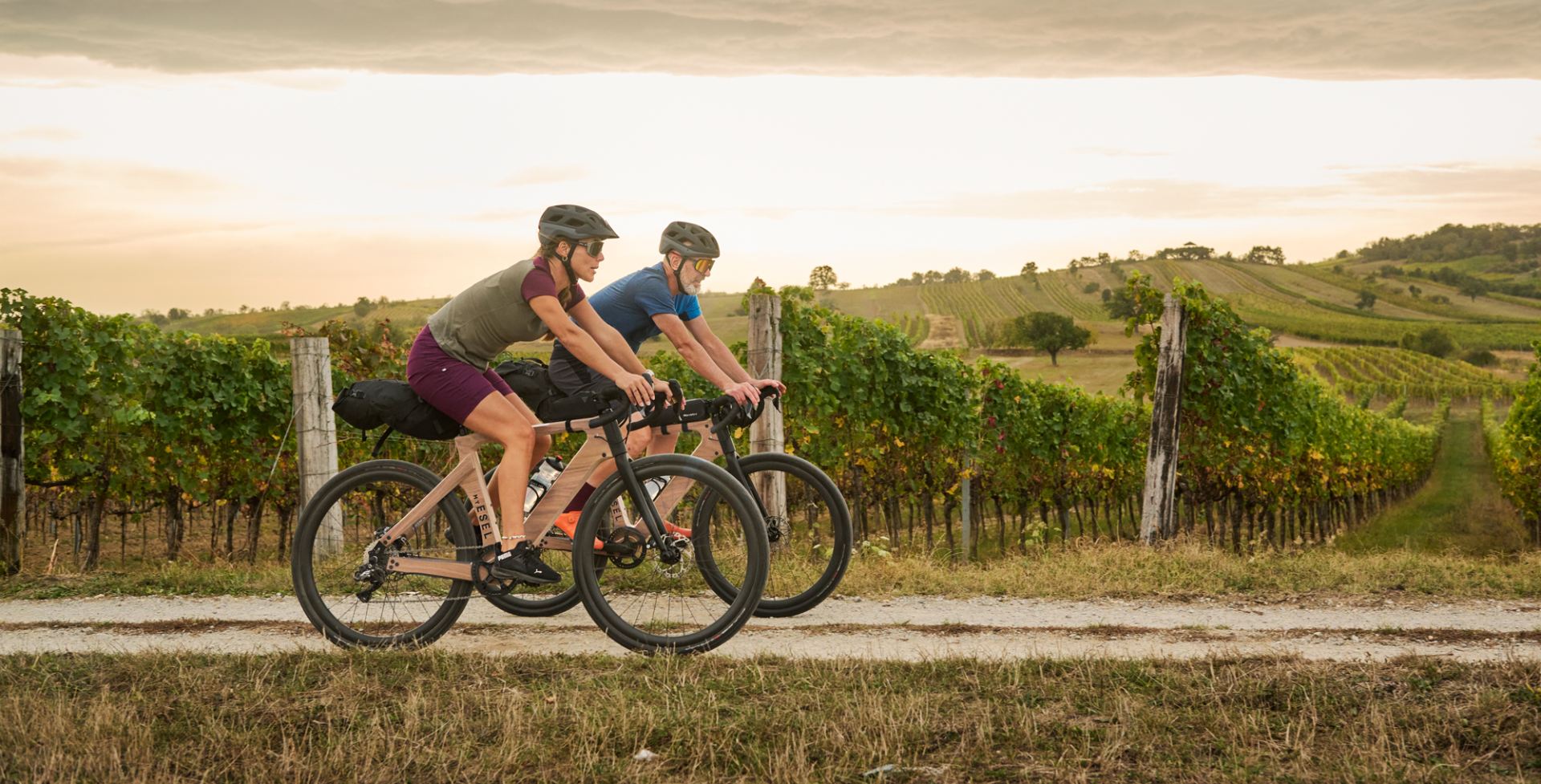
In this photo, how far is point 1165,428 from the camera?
1080 cm

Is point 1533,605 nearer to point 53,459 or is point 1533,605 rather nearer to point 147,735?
point 147,735

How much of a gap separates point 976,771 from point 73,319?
29.5 ft

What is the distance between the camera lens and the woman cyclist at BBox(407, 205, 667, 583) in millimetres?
5105

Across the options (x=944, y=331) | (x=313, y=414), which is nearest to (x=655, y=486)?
(x=313, y=414)

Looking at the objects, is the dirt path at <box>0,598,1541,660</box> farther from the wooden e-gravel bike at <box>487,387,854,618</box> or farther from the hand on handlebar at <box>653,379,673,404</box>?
the hand on handlebar at <box>653,379,673,404</box>

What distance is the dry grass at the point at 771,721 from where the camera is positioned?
3.63m

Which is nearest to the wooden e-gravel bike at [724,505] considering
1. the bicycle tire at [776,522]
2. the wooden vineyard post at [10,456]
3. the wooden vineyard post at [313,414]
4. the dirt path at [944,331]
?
the bicycle tire at [776,522]

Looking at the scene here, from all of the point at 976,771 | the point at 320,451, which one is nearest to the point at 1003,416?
the point at 320,451

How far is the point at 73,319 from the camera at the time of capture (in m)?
9.83

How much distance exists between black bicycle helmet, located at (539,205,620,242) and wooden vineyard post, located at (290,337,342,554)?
16.9ft

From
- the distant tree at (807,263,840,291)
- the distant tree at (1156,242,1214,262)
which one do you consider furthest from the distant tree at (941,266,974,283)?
the distant tree at (807,263,840,291)

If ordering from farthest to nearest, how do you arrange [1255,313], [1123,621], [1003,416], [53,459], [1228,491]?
1. [1255,313]
2. [1228,491]
3. [1003,416]
4. [53,459]
5. [1123,621]

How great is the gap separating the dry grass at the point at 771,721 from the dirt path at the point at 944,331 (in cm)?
5793

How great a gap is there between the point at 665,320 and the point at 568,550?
1170 millimetres
